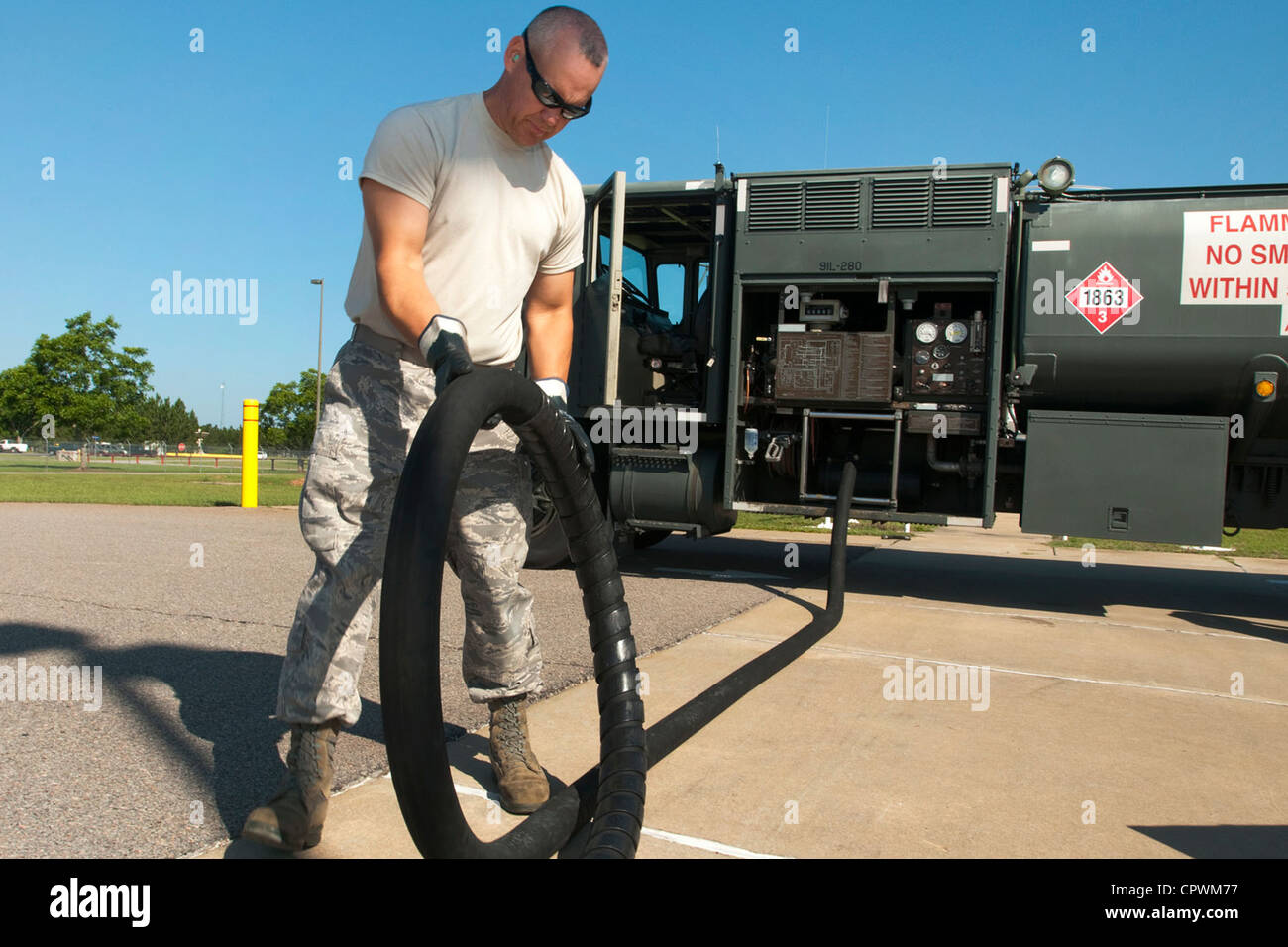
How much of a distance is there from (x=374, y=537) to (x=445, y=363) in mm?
625

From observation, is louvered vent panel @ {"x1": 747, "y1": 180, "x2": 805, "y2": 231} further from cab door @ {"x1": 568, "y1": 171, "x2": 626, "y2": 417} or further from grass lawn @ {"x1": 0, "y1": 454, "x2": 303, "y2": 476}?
grass lawn @ {"x1": 0, "y1": 454, "x2": 303, "y2": 476}

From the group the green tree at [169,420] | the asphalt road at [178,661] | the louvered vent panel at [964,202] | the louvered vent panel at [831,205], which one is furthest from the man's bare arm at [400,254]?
the green tree at [169,420]

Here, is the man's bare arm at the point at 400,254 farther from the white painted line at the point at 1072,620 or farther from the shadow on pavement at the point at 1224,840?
the white painted line at the point at 1072,620

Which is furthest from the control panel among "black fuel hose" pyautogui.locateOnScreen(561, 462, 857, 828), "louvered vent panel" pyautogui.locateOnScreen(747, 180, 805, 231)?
"louvered vent panel" pyautogui.locateOnScreen(747, 180, 805, 231)

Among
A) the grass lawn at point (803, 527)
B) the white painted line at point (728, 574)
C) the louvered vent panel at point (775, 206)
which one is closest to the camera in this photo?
the louvered vent panel at point (775, 206)

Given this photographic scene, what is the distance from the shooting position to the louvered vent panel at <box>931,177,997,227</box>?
6.35 m

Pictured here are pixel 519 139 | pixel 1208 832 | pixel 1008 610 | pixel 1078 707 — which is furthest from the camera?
pixel 1008 610

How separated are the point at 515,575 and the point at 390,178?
113 centimetres

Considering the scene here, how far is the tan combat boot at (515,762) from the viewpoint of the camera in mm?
2557

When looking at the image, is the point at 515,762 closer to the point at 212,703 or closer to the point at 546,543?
the point at 212,703

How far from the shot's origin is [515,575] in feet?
8.63

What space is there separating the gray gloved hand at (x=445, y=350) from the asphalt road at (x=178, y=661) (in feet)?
4.01
